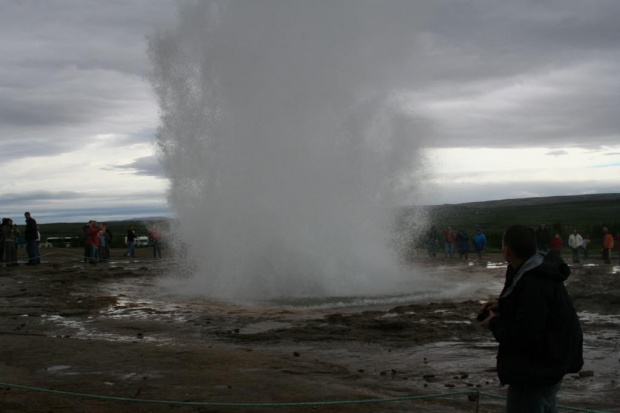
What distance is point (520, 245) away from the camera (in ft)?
12.4

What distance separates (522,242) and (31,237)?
71.2 feet

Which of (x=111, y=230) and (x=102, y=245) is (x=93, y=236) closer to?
(x=102, y=245)

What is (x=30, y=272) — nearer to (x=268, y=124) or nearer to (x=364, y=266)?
(x=268, y=124)

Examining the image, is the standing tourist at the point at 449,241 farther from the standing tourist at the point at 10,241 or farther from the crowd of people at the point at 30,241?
the standing tourist at the point at 10,241

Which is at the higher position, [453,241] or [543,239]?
[543,239]

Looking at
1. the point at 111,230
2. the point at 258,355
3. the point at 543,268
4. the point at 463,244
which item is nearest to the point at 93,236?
the point at 463,244

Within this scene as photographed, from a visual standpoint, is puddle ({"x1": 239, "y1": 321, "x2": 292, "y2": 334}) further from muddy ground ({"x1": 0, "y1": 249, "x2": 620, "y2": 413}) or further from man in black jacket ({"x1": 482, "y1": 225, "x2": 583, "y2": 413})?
man in black jacket ({"x1": 482, "y1": 225, "x2": 583, "y2": 413})

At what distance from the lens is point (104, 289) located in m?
17.1

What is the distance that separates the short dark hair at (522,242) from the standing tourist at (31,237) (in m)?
→ 20.2

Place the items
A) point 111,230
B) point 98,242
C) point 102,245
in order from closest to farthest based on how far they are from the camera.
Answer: point 98,242 < point 102,245 < point 111,230

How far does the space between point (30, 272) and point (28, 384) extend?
49.7ft

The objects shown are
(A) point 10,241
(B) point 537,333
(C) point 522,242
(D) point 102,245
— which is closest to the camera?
(B) point 537,333

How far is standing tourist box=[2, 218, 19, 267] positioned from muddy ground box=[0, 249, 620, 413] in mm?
7837

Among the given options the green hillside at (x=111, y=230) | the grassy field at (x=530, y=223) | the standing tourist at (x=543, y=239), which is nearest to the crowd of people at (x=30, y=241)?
the grassy field at (x=530, y=223)
